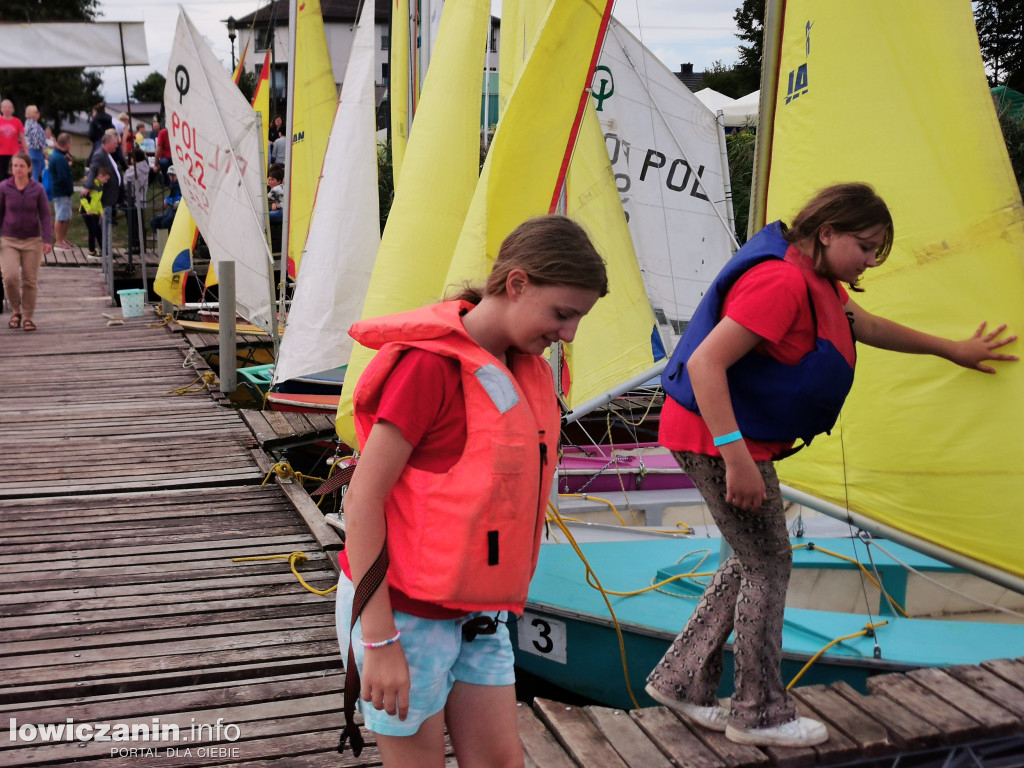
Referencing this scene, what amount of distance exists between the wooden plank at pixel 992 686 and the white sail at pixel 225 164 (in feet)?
21.5

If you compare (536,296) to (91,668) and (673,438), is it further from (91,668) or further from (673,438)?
(91,668)

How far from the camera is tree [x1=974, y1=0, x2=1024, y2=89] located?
19.0m

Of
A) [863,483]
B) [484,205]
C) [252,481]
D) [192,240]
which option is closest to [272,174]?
[192,240]

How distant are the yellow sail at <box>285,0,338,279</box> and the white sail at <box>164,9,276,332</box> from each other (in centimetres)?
71

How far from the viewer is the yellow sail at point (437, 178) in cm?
512

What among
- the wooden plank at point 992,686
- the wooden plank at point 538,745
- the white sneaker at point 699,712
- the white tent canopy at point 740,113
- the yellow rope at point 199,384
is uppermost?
the white tent canopy at point 740,113

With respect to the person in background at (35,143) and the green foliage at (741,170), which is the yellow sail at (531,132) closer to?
the green foliage at (741,170)

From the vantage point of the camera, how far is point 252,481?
19.7ft

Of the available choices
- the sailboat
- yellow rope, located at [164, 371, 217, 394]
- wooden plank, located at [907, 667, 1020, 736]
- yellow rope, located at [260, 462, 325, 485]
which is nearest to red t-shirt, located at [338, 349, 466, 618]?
wooden plank, located at [907, 667, 1020, 736]

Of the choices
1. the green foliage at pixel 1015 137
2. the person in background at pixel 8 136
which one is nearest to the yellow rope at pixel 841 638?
the green foliage at pixel 1015 137

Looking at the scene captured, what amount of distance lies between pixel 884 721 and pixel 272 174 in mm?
12886

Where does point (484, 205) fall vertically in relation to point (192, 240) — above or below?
above

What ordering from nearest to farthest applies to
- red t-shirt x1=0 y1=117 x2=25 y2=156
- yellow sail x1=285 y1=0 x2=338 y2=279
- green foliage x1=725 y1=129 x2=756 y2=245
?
yellow sail x1=285 y1=0 x2=338 y2=279
red t-shirt x1=0 y1=117 x2=25 y2=156
green foliage x1=725 y1=129 x2=756 y2=245

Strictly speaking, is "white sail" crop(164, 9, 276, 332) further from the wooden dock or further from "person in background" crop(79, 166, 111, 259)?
"person in background" crop(79, 166, 111, 259)
